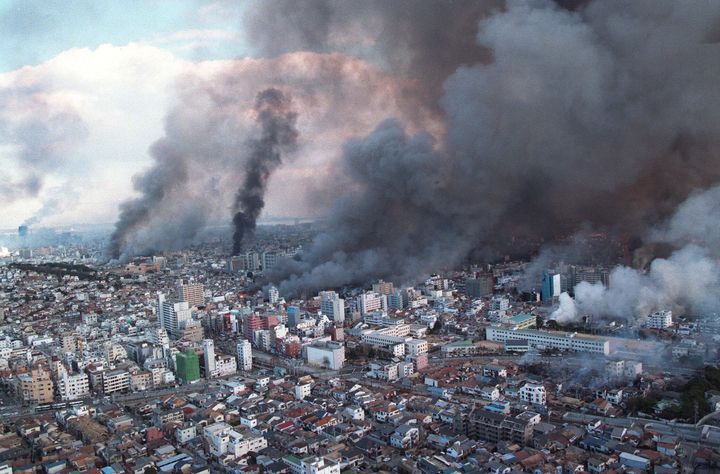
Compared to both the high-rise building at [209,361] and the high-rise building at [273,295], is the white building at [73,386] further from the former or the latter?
the high-rise building at [273,295]

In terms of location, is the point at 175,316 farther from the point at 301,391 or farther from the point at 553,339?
the point at 553,339

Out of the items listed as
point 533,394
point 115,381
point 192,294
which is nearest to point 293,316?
point 192,294

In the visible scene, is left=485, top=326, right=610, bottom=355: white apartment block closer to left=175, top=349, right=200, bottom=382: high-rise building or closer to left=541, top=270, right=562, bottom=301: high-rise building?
left=541, top=270, right=562, bottom=301: high-rise building

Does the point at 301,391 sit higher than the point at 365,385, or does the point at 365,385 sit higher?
the point at 301,391

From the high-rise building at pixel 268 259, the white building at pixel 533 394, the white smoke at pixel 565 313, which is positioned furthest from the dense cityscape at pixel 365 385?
the high-rise building at pixel 268 259

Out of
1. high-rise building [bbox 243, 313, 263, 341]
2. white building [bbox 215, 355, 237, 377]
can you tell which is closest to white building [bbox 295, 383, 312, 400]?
white building [bbox 215, 355, 237, 377]
